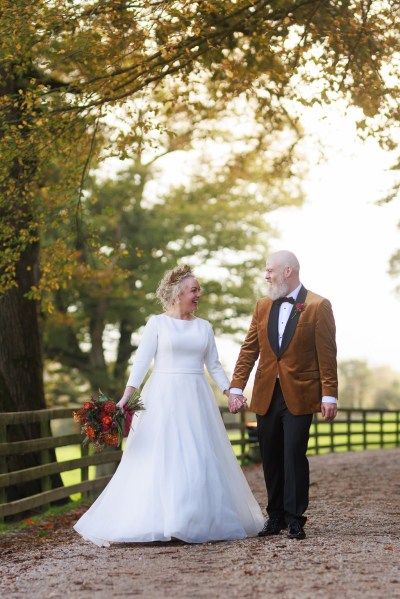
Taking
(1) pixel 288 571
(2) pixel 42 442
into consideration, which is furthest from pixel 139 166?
(1) pixel 288 571

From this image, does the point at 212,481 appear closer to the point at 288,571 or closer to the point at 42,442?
the point at 288,571

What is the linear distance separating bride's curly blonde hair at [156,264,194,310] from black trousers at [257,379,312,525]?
1170 millimetres

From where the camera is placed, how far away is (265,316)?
789cm

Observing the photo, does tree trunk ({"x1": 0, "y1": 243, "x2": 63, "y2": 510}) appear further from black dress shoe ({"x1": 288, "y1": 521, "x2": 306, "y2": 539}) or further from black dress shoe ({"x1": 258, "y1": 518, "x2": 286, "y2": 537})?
black dress shoe ({"x1": 288, "y1": 521, "x2": 306, "y2": 539})

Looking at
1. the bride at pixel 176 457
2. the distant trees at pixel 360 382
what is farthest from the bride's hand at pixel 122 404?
the distant trees at pixel 360 382

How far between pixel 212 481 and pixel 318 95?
600 cm

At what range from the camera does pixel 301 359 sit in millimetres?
7617

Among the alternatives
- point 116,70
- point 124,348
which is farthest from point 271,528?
point 124,348

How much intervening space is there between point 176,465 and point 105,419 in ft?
2.27

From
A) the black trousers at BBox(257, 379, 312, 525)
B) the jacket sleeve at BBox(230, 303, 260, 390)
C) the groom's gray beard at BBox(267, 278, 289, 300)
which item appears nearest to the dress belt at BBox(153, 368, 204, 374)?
the jacket sleeve at BBox(230, 303, 260, 390)

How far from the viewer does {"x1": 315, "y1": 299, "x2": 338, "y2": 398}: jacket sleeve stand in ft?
24.3

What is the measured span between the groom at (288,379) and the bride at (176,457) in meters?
0.33

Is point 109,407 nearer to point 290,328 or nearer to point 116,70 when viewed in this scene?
point 290,328

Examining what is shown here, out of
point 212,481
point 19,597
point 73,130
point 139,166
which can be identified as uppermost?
point 139,166
